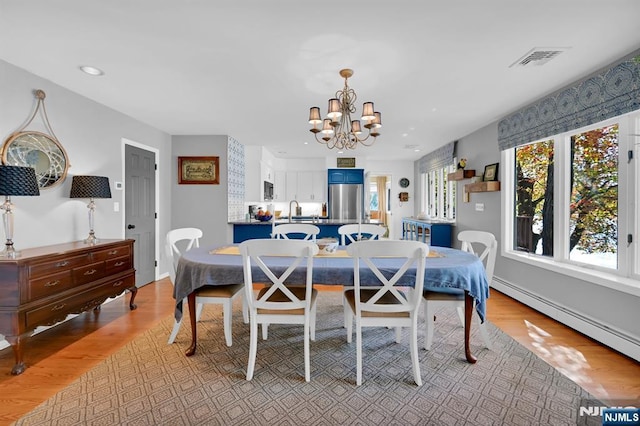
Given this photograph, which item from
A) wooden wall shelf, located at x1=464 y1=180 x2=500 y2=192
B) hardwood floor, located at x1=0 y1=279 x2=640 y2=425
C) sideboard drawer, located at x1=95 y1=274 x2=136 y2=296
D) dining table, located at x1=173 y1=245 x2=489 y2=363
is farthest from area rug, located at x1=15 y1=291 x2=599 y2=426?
wooden wall shelf, located at x1=464 y1=180 x2=500 y2=192

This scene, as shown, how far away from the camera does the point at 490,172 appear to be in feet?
14.2

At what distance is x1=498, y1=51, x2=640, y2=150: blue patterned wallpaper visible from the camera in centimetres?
231

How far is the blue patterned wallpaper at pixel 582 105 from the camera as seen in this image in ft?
7.57

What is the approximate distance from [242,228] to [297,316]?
3403 millimetres

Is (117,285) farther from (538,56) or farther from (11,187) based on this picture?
(538,56)

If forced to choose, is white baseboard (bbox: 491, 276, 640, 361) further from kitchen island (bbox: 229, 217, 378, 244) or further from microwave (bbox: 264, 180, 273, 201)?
microwave (bbox: 264, 180, 273, 201)

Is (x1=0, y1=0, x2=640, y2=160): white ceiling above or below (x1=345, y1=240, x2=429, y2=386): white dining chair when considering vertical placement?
above

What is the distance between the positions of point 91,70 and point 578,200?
15.8 feet

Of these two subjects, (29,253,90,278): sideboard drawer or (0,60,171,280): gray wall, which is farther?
(0,60,171,280): gray wall

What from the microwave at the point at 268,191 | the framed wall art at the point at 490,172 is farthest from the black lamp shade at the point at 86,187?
the framed wall art at the point at 490,172

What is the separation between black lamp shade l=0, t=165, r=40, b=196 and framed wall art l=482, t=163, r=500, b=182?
506 centimetres

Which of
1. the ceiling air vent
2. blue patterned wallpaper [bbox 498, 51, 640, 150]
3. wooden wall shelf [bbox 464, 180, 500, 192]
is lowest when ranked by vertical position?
wooden wall shelf [bbox 464, 180, 500, 192]

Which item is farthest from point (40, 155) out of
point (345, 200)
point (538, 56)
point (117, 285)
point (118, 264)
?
point (345, 200)

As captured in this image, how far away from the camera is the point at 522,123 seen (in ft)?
11.8
